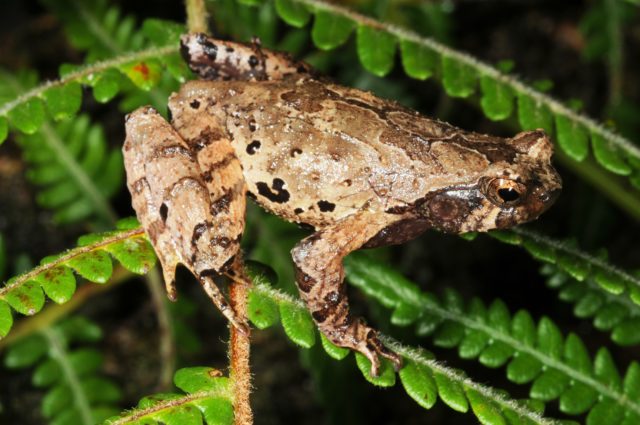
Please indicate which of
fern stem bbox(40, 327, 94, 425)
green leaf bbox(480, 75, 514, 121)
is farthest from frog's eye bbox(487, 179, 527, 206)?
fern stem bbox(40, 327, 94, 425)

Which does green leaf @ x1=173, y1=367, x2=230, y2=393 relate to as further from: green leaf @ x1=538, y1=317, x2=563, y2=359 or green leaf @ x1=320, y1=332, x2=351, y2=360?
Answer: green leaf @ x1=538, y1=317, x2=563, y2=359

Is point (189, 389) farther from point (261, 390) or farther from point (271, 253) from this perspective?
point (261, 390)

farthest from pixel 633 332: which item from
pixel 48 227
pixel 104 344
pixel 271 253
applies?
pixel 48 227

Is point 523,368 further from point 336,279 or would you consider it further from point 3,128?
point 3,128

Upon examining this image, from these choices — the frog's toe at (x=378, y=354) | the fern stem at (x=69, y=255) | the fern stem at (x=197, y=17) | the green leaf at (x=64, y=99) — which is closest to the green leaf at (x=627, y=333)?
the frog's toe at (x=378, y=354)

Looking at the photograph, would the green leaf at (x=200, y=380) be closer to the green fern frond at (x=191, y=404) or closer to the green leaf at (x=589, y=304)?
the green fern frond at (x=191, y=404)

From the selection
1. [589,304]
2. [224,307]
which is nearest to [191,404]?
[224,307]
